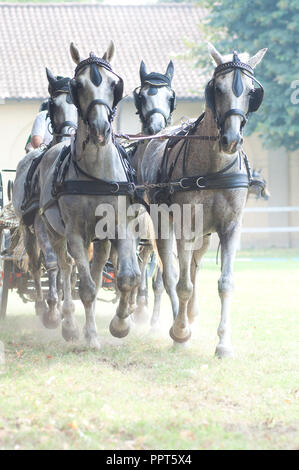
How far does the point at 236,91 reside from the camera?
687cm

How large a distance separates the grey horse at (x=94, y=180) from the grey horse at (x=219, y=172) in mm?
506

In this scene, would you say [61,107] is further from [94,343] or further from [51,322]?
[94,343]

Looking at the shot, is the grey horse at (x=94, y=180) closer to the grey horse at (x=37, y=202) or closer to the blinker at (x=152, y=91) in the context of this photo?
the grey horse at (x=37, y=202)

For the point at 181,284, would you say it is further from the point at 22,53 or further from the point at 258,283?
the point at 22,53

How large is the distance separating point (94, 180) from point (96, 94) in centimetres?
75

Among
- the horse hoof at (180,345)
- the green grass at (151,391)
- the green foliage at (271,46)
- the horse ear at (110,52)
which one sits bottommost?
the green grass at (151,391)

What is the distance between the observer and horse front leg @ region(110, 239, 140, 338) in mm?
7133

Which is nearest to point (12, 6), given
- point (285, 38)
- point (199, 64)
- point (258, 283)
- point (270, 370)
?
point (199, 64)

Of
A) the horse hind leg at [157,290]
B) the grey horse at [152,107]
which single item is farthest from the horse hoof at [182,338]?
the horse hind leg at [157,290]

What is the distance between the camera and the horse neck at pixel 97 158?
7250mm

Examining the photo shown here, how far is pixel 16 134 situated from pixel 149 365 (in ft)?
67.1

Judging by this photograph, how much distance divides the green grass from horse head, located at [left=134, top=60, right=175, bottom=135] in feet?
6.98

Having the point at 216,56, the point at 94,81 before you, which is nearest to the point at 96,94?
the point at 94,81

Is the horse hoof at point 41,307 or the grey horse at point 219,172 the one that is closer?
the grey horse at point 219,172
